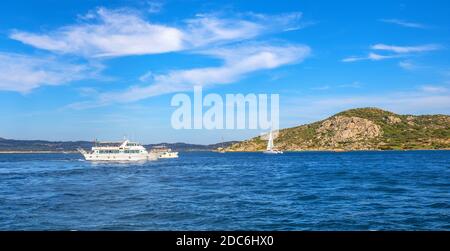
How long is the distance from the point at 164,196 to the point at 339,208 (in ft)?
45.0

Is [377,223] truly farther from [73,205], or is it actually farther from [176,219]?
[73,205]
